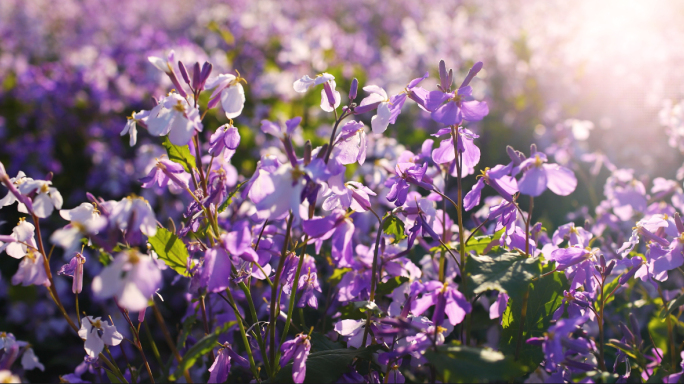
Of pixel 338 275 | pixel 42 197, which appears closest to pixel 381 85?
pixel 338 275

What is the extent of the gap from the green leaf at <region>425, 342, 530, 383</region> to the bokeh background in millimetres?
1758

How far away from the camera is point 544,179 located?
96 centimetres

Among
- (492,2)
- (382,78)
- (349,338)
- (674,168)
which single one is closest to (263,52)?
(382,78)

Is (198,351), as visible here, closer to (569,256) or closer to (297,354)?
(297,354)

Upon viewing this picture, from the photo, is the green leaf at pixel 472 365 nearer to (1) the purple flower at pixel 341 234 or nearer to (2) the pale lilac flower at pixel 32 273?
(1) the purple flower at pixel 341 234

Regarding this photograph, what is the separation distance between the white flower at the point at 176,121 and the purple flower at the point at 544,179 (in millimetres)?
651

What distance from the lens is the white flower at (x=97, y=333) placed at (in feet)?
3.63

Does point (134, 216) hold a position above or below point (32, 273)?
above

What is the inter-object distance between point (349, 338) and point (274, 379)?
224 mm

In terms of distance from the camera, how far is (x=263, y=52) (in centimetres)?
527

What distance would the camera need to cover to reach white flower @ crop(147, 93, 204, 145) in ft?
3.05

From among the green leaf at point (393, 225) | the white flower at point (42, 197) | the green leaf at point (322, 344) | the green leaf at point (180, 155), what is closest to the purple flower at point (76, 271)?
the white flower at point (42, 197)

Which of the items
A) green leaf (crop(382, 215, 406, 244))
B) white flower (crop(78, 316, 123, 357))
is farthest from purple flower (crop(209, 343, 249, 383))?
green leaf (crop(382, 215, 406, 244))

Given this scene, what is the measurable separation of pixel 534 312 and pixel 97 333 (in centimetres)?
104
